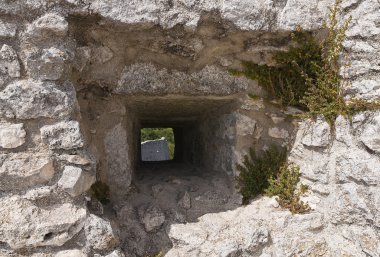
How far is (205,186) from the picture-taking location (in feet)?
8.16

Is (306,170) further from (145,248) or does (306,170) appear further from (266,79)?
(145,248)

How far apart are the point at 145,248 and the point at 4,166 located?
0.95 meters

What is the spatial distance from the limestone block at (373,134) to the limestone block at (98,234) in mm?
1515

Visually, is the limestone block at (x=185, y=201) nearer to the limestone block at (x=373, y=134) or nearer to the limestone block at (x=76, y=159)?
the limestone block at (x=76, y=159)

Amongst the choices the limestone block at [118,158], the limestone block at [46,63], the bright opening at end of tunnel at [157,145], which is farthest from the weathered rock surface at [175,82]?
the bright opening at end of tunnel at [157,145]

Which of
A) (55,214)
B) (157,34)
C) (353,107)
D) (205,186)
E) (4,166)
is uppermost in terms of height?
(157,34)

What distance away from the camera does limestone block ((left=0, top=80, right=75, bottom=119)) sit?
1610 mm

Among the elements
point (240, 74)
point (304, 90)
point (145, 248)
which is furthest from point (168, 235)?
point (304, 90)

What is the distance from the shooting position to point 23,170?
1.64 m

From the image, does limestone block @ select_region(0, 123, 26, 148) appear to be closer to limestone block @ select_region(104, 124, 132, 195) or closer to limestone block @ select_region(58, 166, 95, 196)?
limestone block @ select_region(58, 166, 95, 196)

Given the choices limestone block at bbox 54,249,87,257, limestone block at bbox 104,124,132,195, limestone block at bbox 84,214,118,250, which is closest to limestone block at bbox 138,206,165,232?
limestone block at bbox 104,124,132,195

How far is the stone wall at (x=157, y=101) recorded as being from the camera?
1632 mm

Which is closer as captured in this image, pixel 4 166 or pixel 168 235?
pixel 4 166

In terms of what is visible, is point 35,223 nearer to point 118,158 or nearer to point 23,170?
point 23,170
